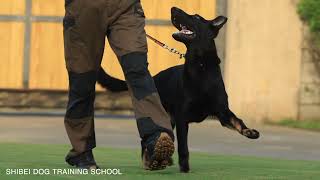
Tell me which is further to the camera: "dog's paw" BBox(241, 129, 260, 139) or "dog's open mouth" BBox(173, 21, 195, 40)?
"dog's open mouth" BBox(173, 21, 195, 40)

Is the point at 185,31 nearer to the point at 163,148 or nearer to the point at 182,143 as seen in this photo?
the point at 182,143

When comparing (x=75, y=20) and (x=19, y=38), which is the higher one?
(x=75, y=20)

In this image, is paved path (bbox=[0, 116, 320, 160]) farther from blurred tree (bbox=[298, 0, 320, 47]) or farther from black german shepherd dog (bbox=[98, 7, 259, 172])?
black german shepherd dog (bbox=[98, 7, 259, 172])

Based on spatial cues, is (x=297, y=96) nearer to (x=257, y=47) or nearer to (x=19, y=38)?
(x=257, y=47)

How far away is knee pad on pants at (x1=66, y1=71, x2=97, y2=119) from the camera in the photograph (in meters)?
4.90

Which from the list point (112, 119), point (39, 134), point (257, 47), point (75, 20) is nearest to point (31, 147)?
point (39, 134)

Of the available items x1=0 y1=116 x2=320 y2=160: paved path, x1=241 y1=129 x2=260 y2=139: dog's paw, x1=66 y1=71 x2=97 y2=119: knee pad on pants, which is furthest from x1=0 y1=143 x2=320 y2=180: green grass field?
x1=0 y1=116 x2=320 y2=160: paved path

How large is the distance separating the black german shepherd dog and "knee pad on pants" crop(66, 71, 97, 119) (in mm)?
666

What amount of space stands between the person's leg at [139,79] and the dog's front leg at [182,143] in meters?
0.56

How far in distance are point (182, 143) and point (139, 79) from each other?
0.76 meters

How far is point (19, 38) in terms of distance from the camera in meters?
11.1

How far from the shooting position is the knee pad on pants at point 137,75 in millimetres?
4668

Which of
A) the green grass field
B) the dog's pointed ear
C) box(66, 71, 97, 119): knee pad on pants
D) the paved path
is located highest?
the dog's pointed ear

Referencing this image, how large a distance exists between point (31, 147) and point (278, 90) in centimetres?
449
